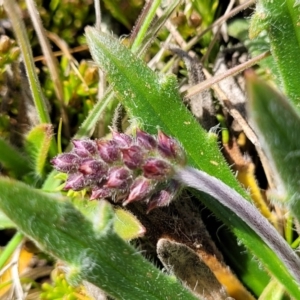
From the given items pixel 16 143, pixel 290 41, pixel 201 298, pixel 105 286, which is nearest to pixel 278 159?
pixel 105 286

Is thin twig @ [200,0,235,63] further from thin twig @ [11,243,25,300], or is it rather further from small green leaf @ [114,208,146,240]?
thin twig @ [11,243,25,300]

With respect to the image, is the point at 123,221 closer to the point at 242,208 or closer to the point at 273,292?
the point at 242,208

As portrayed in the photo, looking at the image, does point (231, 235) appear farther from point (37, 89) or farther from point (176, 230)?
point (37, 89)

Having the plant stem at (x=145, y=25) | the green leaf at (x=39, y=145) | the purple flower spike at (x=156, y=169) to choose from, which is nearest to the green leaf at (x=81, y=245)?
the purple flower spike at (x=156, y=169)

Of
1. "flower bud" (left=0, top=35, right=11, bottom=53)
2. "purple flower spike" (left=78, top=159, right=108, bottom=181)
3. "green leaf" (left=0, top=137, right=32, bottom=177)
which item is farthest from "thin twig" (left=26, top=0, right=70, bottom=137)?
"purple flower spike" (left=78, top=159, right=108, bottom=181)

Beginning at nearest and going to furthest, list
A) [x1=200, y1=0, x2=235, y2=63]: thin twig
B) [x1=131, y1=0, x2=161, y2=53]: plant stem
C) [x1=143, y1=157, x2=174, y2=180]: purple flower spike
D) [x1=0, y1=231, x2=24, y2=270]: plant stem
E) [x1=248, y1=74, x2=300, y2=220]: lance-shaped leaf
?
[x1=248, y1=74, x2=300, y2=220]: lance-shaped leaf
[x1=143, y1=157, x2=174, y2=180]: purple flower spike
[x1=0, y1=231, x2=24, y2=270]: plant stem
[x1=131, y1=0, x2=161, y2=53]: plant stem
[x1=200, y1=0, x2=235, y2=63]: thin twig

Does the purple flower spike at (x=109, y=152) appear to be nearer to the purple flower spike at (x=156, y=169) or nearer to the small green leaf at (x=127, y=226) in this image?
the purple flower spike at (x=156, y=169)

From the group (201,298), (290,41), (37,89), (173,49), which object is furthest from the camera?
(173,49)

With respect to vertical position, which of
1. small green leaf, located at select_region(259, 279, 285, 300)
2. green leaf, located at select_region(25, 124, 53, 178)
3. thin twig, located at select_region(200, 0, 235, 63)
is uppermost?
Answer: thin twig, located at select_region(200, 0, 235, 63)
